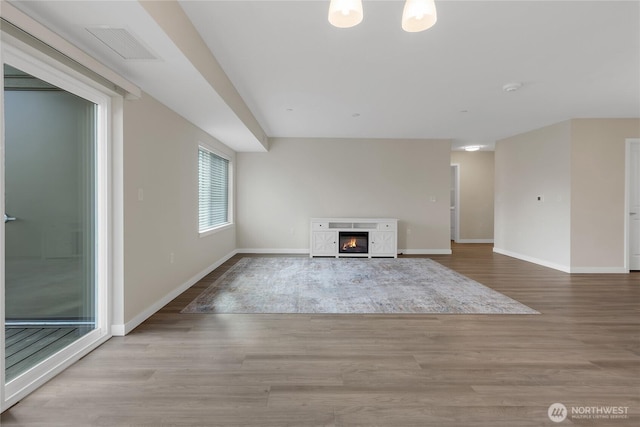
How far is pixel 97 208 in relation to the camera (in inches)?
98.8

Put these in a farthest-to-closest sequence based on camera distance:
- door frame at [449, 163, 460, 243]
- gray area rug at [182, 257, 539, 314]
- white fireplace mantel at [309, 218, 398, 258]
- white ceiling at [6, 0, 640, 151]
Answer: door frame at [449, 163, 460, 243] < white fireplace mantel at [309, 218, 398, 258] < gray area rug at [182, 257, 539, 314] < white ceiling at [6, 0, 640, 151]

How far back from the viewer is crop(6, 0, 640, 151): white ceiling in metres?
2.12

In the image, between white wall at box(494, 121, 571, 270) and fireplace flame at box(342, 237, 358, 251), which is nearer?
white wall at box(494, 121, 571, 270)

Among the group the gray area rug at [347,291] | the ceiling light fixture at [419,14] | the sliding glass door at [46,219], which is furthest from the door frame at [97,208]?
the ceiling light fixture at [419,14]

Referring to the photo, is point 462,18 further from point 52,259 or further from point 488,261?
point 488,261

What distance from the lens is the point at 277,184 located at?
676 centimetres

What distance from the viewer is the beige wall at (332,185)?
22.1 ft

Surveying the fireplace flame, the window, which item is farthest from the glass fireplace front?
the window

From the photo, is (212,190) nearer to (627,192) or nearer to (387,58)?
(387,58)

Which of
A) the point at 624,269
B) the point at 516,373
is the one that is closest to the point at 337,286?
the point at 516,373

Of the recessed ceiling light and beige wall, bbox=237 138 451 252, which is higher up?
the recessed ceiling light
